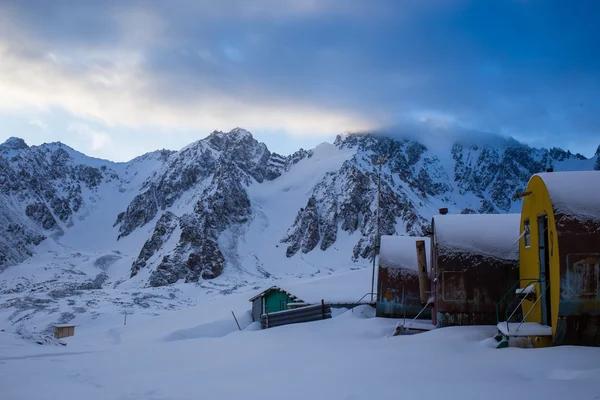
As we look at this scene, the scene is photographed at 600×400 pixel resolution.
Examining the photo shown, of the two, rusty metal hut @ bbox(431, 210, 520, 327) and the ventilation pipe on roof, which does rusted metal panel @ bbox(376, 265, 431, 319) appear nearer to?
the ventilation pipe on roof

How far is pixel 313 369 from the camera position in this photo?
43.1 feet

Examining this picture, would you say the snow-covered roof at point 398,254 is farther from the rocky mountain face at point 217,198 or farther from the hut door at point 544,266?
the rocky mountain face at point 217,198

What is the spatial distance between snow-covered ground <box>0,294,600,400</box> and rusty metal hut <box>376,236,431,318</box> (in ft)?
17.2

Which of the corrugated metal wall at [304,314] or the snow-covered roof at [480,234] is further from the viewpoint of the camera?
the corrugated metal wall at [304,314]

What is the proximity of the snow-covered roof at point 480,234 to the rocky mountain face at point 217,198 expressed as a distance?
47953mm

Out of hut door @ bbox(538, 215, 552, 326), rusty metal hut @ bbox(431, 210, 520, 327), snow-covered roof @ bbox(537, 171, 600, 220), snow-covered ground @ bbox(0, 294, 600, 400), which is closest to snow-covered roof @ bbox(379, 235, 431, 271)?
rusty metal hut @ bbox(431, 210, 520, 327)

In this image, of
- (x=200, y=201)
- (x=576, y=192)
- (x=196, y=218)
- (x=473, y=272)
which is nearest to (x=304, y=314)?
(x=473, y=272)

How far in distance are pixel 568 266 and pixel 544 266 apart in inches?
60.0

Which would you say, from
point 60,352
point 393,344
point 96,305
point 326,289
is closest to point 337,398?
point 393,344

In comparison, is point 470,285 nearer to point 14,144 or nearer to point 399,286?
point 399,286

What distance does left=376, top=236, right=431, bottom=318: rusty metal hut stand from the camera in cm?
2541

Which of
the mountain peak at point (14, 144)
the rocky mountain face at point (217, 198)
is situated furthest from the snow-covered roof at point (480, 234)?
the mountain peak at point (14, 144)

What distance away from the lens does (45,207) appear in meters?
148

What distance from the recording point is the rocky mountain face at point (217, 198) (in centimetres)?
10381
